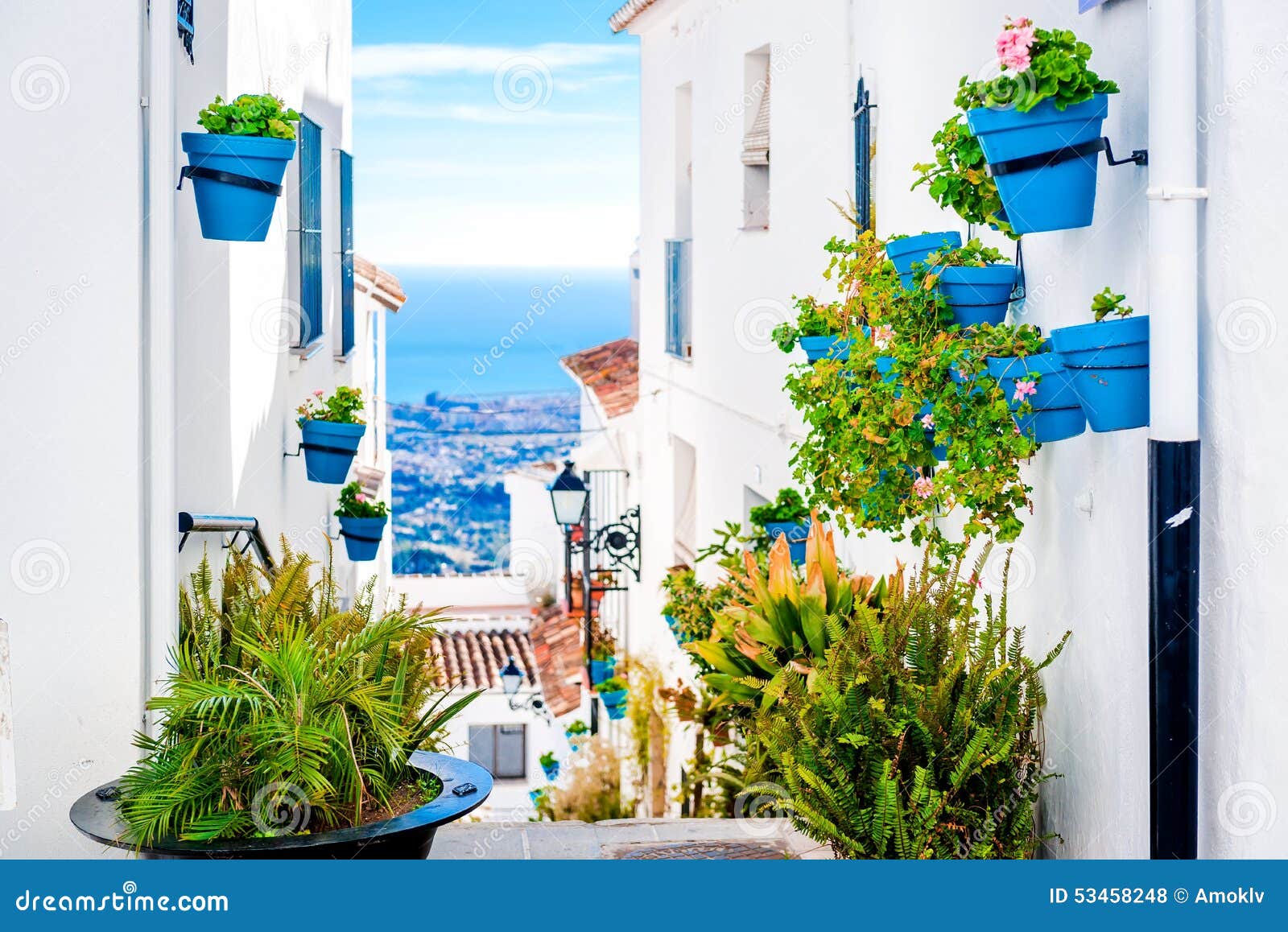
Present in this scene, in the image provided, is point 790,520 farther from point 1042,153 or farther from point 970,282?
point 1042,153

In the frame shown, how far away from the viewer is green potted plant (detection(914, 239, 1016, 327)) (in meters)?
4.38

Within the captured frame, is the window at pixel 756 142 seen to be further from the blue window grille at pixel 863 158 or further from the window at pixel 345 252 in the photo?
the window at pixel 345 252

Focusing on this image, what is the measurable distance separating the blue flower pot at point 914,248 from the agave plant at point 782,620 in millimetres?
1352

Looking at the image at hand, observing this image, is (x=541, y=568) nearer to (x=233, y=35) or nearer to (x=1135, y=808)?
(x=233, y=35)

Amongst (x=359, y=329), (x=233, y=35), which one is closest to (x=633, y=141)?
(x=359, y=329)

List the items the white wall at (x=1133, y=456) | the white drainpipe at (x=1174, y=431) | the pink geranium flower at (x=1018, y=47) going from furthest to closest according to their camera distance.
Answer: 1. the pink geranium flower at (x=1018, y=47)
2. the white drainpipe at (x=1174, y=431)
3. the white wall at (x=1133, y=456)

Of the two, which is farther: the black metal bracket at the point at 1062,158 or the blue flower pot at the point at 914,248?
the blue flower pot at the point at 914,248

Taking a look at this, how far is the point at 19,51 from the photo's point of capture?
4.05 m

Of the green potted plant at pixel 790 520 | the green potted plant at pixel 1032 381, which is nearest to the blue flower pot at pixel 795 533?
the green potted plant at pixel 790 520

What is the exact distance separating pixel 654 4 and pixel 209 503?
30.1 ft

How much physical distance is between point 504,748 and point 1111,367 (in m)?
20.2

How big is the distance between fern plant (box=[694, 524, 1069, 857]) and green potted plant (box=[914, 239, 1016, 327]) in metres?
0.82

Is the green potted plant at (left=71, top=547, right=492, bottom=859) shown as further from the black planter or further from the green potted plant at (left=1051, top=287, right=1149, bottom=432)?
the green potted plant at (left=1051, top=287, right=1149, bottom=432)

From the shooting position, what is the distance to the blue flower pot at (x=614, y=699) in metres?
12.5
